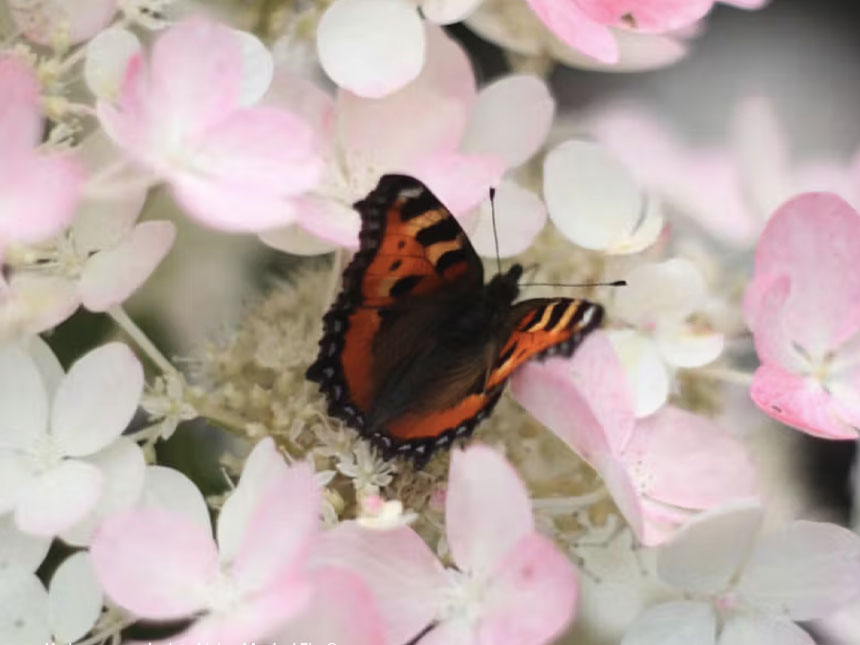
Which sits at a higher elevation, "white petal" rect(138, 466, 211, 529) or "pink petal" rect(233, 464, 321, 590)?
"pink petal" rect(233, 464, 321, 590)

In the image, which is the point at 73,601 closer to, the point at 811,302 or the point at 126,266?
the point at 126,266

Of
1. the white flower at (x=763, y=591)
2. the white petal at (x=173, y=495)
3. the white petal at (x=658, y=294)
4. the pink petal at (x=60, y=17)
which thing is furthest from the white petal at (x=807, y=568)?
the pink petal at (x=60, y=17)

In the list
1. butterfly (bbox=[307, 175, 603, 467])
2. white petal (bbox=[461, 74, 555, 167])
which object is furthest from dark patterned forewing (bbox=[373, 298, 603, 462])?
white petal (bbox=[461, 74, 555, 167])

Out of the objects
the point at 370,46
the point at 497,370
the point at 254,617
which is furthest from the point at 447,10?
the point at 254,617

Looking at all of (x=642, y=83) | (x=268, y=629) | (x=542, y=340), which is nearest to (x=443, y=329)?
(x=542, y=340)

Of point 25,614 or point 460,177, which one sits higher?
point 460,177

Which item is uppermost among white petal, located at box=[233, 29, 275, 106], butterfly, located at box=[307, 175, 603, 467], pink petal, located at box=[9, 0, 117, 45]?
white petal, located at box=[233, 29, 275, 106]

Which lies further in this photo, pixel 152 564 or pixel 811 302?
pixel 811 302

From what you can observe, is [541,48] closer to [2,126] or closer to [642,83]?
[2,126]

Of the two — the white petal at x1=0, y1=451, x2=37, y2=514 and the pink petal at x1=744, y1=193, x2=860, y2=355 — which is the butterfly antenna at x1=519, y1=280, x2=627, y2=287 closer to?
the pink petal at x1=744, y1=193, x2=860, y2=355
